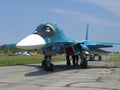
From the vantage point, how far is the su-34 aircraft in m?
19.9

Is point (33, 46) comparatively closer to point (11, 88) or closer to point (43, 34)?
point (43, 34)

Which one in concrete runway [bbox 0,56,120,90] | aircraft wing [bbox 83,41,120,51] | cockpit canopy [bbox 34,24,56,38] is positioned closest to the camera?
concrete runway [bbox 0,56,120,90]

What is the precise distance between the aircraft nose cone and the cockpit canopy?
693 mm

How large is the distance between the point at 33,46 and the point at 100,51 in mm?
13035

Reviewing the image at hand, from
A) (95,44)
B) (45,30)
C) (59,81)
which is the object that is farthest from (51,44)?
(59,81)

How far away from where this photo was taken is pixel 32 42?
1956 centimetres

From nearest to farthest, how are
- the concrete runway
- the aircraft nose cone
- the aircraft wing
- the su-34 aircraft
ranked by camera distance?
the concrete runway < the aircraft nose cone < the su-34 aircraft < the aircraft wing

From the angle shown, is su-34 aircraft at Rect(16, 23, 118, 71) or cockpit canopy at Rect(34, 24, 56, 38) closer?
su-34 aircraft at Rect(16, 23, 118, 71)

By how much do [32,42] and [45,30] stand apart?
288 cm

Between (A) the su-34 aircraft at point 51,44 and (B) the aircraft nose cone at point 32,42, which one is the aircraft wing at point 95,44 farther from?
(B) the aircraft nose cone at point 32,42

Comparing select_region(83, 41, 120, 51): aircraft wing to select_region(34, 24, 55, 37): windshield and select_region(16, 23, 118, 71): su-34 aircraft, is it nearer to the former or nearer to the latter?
select_region(16, 23, 118, 71): su-34 aircraft

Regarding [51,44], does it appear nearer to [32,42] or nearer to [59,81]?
[32,42]

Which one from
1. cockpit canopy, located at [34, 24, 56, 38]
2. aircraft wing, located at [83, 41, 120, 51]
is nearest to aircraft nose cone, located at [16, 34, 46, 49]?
cockpit canopy, located at [34, 24, 56, 38]

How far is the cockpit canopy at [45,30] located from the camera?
2188 centimetres
